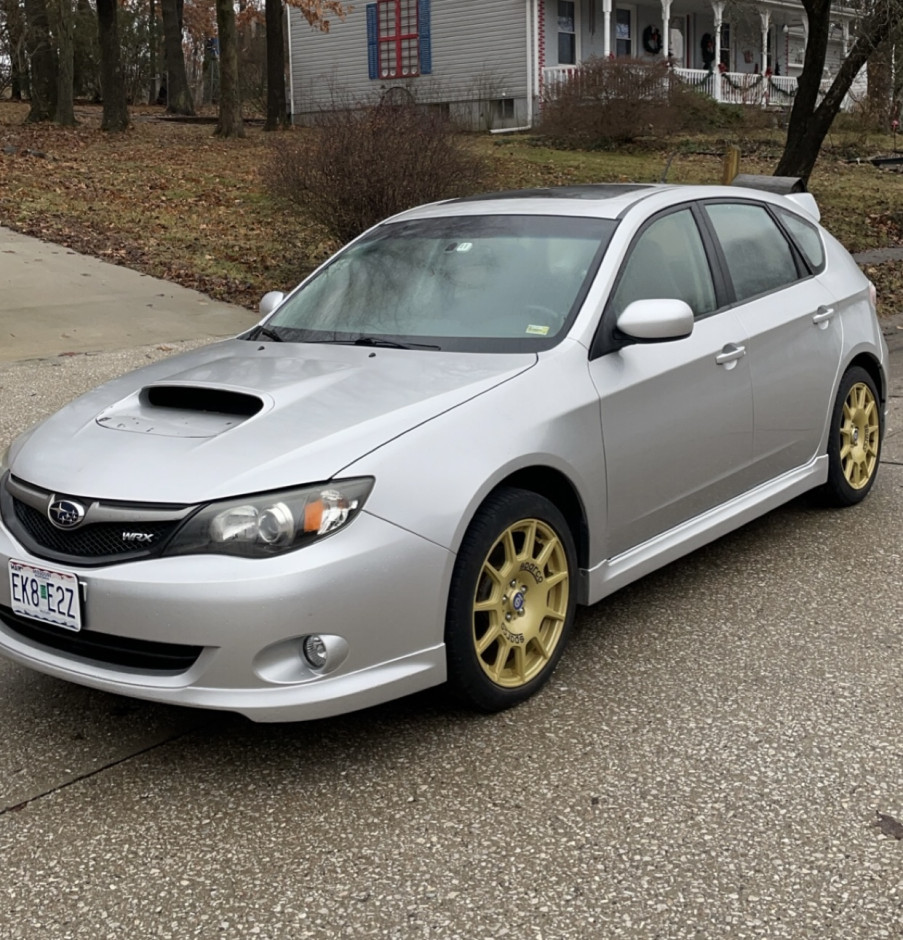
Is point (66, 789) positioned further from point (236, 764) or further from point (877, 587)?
point (877, 587)

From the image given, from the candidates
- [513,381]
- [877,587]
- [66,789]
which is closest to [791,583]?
[877,587]

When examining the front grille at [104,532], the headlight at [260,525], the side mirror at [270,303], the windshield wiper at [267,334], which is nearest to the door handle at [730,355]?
the windshield wiper at [267,334]

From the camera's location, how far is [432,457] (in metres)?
3.49

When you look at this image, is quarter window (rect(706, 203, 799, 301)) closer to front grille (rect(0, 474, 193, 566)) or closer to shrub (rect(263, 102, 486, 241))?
front grille (rect(0, 474, 193, 566))

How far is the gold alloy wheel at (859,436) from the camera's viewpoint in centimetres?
566

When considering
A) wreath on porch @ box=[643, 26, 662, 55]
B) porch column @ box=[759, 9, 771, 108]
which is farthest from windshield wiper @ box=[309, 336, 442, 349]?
wreath on porch @ box=[643, 26, 662, 55]

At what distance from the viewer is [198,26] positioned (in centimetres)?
5344

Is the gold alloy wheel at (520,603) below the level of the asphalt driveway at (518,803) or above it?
above

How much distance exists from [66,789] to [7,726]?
1.71ft

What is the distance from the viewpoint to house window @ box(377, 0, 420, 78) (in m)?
34.4

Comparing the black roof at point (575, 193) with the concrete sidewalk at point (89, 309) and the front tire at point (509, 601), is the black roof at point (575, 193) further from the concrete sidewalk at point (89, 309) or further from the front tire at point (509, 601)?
the concrete sidewalk at point (89, 309)

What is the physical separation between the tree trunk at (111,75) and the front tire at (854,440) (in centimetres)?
2357

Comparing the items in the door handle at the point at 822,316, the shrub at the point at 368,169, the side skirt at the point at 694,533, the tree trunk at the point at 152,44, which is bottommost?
the side skirt at the point at 694,533

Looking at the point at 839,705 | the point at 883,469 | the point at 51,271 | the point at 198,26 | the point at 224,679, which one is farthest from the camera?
the point at 198,26
